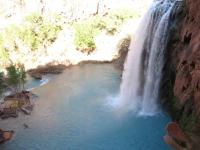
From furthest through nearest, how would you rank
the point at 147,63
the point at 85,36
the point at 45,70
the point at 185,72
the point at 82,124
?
the point at 85,36 → the point at 45,70 → the point at 147,63 → the point at 82,124 → the point at 185,72

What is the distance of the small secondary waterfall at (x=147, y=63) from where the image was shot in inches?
818

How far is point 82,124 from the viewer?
1991 centimetres

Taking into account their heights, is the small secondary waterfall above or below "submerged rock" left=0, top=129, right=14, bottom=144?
above

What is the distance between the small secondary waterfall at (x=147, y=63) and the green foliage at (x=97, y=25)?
7.68 meters

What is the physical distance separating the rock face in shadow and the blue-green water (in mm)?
1356

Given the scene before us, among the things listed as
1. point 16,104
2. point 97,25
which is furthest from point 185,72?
point 97,25

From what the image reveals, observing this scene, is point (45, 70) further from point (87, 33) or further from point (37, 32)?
point (87, 33)

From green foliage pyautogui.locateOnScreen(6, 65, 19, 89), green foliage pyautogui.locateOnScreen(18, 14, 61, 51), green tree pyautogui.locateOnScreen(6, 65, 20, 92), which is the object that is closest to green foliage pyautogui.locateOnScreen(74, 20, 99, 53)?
green foliage pyautogui.locateOnScreen(18, 14, 61, 51)

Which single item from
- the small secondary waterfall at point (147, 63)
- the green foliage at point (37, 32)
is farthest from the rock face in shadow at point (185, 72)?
the green foliage at point (37, 32)

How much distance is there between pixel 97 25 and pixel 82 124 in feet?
46.6

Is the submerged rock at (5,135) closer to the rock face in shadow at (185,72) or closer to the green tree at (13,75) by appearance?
the green tree at (13,75)

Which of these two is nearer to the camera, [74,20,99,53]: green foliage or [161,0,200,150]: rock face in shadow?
[161,0,200,150]: rock face in shadow

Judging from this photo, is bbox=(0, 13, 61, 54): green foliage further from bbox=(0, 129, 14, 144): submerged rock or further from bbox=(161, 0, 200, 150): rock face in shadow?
bbox=(161, 0, 200, 150): rock face in shadow

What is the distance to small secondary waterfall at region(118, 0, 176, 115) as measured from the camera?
20781 mm
